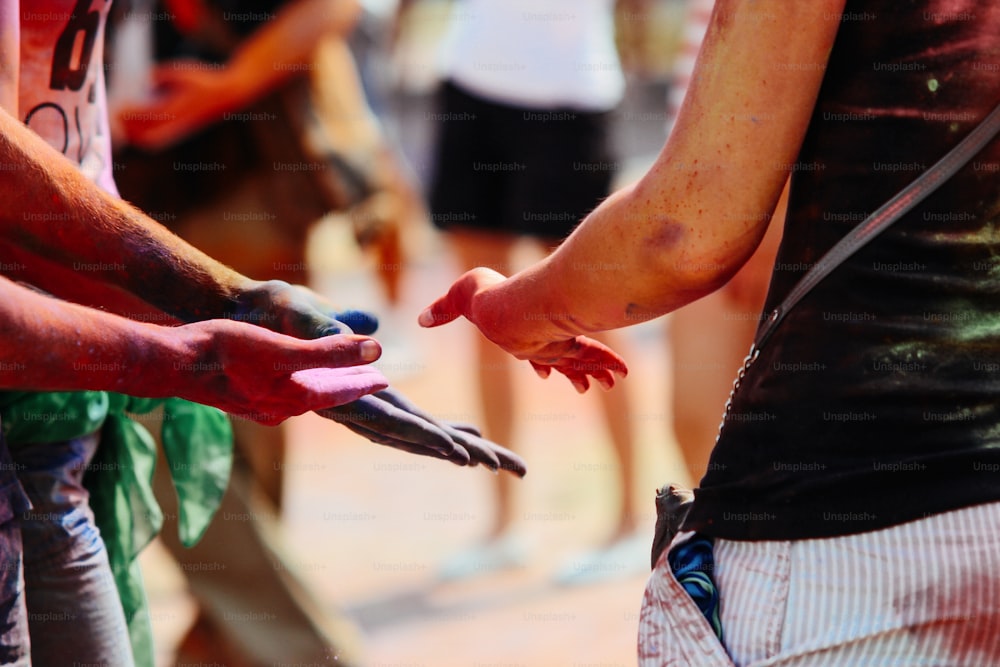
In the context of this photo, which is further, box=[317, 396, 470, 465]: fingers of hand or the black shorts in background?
the black shorts in background

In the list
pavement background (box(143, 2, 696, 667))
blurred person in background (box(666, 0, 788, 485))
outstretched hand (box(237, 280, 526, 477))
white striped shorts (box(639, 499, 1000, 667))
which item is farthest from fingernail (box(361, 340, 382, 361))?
pavement background (box(143, 2, 696, 667))

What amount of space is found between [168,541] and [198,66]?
1.51 m

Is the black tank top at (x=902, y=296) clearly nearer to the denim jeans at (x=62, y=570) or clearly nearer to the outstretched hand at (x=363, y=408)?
the outstretched hand at (x=363, y=408)

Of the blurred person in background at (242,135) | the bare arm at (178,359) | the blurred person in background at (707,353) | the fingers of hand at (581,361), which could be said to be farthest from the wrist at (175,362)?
the blurred person in background at (242,135)

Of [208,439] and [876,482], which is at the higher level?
[208,439]

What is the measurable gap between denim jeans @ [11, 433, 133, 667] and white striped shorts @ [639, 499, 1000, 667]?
3.06 ft

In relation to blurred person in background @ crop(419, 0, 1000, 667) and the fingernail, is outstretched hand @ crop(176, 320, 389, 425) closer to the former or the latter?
the fingernail

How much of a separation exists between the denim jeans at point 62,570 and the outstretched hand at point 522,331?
1.96 feet

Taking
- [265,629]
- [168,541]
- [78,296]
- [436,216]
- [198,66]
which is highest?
[198,66]

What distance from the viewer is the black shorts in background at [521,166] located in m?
4.00

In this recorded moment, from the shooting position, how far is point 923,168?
1.32 metres

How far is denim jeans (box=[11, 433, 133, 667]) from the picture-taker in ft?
5.82

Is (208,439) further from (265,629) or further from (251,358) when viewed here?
(265,629)

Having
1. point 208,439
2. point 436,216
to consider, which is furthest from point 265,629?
point 436,216
